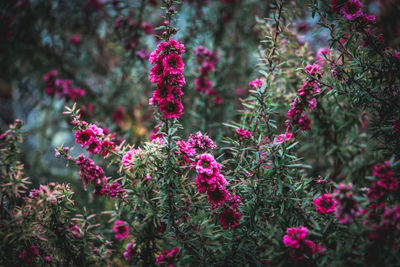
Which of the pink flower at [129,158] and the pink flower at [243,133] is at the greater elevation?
the pink flower at [243,133]

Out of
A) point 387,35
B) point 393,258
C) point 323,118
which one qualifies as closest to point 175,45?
point 393,258

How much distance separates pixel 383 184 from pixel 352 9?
1.04m

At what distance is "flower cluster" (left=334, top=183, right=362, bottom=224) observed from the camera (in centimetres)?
108

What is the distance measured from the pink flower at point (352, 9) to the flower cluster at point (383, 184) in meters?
0.90

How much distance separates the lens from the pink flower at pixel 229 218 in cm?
138

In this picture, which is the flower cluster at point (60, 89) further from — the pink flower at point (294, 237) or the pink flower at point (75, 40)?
the pink flower at point (294, 237)

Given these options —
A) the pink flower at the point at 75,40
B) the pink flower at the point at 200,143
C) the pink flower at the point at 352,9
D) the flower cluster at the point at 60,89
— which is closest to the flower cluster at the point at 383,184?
the pink flower at the point at 200,143

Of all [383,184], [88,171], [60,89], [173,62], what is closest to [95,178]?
[88,171]

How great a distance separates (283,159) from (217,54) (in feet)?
7.05

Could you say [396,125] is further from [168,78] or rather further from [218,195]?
[168,78]

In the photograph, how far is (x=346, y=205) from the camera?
1087mm

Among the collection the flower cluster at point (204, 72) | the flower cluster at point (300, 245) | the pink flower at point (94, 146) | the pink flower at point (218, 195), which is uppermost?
the flower cluster at point (204, 72)

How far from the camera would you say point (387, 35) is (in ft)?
7.60

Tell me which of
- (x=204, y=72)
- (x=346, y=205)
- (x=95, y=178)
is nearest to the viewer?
(x=346, y=205)
